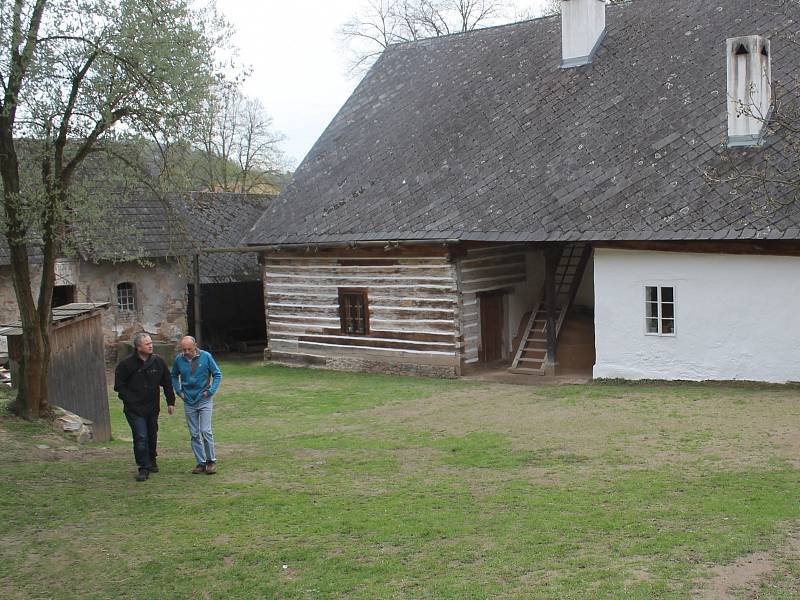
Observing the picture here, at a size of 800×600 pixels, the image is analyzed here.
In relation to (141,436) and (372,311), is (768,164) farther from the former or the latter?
(141,436)

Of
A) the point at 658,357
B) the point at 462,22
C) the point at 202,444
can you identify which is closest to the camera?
Result: the point at 202,444

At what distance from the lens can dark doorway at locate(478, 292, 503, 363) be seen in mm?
19688

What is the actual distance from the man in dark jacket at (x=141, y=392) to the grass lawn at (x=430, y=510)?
0.34 meters

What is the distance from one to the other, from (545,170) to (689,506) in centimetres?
1145

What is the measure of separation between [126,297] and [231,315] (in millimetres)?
3080

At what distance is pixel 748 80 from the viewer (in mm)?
16516

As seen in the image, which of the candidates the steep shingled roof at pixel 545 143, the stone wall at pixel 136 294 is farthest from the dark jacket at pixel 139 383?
the stone wall at pixel 136 294

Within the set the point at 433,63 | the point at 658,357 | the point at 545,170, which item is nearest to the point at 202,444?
the point at 658,357

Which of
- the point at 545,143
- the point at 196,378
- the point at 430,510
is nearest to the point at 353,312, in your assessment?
the point at 545,143

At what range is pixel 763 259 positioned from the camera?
15.4 m

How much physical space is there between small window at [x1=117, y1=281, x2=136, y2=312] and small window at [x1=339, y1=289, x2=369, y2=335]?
20.2ft

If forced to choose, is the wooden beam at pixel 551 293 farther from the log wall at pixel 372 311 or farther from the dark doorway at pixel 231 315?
the dark doorway at pixel 231 315

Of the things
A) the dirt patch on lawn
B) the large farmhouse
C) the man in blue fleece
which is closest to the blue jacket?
the man in blue fleece

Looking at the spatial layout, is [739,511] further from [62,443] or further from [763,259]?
[763,259]
